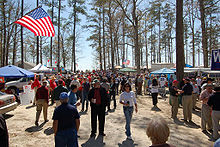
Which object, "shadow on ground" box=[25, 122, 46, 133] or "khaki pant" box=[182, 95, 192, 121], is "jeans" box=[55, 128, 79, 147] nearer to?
"shadow on ground" box=[25, 122, 46, 133]

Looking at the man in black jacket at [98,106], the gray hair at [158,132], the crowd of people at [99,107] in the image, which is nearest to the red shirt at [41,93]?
the crowd of people at [99,107]

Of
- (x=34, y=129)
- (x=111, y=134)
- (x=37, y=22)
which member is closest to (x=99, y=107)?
(x=111, y=134)

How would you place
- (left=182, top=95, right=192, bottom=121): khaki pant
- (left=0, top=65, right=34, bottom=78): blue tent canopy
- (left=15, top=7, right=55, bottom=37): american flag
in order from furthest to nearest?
(left=0, top=65, right=34, bottom=78): blue tent canopy < (left=15, top=7, right=55, bottom=37): american flag < (left=182, top=95, right=192, bottom=121): khaki pant

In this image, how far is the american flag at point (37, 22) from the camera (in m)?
8.05

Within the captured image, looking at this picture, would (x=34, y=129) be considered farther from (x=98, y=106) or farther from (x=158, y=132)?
(x=158, y=132)

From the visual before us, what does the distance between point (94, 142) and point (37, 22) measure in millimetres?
7101

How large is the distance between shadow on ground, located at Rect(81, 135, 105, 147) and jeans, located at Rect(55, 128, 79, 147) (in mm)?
1552

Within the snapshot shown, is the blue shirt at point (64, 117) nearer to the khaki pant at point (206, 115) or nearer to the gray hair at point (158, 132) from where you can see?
the gray hair at point (158, 132)

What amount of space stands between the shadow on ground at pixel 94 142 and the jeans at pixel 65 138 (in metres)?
1.55

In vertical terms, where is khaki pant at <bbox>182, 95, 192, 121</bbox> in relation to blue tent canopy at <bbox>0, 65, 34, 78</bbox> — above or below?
below

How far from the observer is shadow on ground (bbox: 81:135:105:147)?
4.59 metres

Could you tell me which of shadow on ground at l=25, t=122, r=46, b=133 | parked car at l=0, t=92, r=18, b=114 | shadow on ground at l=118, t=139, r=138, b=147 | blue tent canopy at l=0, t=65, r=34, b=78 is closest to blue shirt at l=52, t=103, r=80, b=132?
shadow on ground at l=118, t=139, r=138, b=147

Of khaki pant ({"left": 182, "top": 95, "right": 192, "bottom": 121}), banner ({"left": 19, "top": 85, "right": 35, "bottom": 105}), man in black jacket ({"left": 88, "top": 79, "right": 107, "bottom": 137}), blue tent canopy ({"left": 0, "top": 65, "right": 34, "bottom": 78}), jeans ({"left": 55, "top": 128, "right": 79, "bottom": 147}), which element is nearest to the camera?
jeans ({"left": 55, "top": 128, "right": 79, "bottom": 147})

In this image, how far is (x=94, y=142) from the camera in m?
4.79
